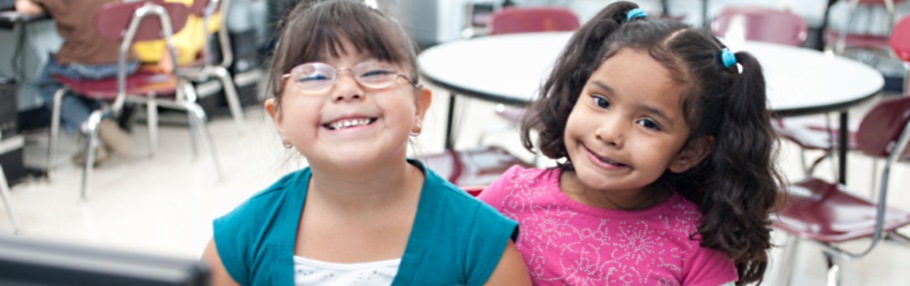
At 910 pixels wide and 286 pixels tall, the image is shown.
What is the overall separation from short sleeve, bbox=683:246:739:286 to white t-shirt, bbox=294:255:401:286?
1.29 ft

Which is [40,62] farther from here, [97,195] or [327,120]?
[327,120]

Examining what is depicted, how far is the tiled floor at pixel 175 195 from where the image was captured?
2512mm

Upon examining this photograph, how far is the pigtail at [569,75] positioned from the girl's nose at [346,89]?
39 centimetres

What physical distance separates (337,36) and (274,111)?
0.42 ft

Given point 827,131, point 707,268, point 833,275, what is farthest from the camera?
point 827,131

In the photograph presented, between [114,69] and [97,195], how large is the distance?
503mm

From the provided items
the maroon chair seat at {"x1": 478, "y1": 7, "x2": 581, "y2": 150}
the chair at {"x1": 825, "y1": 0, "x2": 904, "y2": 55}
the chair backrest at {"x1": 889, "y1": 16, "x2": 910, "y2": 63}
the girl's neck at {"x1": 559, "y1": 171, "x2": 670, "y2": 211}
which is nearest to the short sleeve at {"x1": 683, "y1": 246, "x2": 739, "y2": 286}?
the girl's neck at {"x1": 559, "y1": 171, "x2": 670, "y2": 211}

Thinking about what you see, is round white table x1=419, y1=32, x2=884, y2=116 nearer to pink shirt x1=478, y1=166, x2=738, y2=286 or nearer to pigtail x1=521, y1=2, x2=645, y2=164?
pigtail x1=521, y1=2, x2=645, y2=164

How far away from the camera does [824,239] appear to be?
1647 millimetres

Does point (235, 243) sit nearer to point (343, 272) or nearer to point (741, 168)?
point (343, 272)

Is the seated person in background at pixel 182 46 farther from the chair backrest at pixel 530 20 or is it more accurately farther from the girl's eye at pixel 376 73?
the girl's eye at pixel 376 73

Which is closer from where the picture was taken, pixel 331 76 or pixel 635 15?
pixel 331 76

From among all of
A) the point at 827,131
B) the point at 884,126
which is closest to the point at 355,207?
the point at 884,126

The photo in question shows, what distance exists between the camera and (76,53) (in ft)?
10.2
